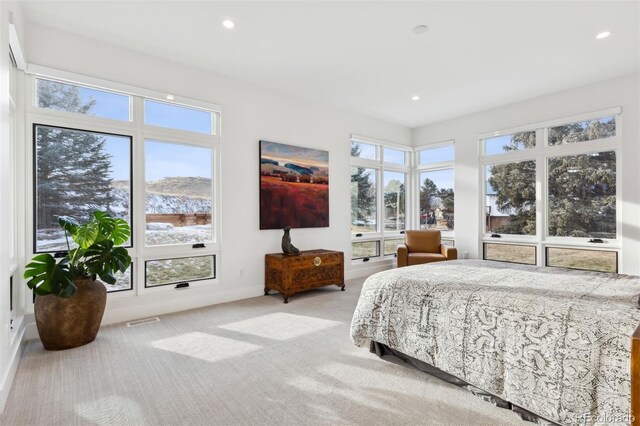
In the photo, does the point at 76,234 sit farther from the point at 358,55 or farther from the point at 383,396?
the point at 358,55

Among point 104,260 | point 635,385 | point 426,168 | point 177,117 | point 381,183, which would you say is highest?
point 177,117

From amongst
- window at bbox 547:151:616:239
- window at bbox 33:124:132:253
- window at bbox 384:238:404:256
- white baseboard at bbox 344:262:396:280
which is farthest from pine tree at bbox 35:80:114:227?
window at bbox 547:151:616:239

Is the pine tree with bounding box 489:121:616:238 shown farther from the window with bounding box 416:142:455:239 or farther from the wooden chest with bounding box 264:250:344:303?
the wooden chest with bounding box 264:250:344:303

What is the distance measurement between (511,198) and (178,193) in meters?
5.30

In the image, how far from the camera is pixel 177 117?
13.1 ft

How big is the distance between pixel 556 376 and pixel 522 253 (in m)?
4.23

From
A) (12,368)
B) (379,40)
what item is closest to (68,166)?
(12,368)

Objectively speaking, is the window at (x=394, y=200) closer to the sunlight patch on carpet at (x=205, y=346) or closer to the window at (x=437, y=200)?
the window at (x=437, y=200)

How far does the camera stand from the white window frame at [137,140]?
305 centimetres

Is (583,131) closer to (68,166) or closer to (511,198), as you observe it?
(511,198)

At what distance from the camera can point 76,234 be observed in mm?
2846

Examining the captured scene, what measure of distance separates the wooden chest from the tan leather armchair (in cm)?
125

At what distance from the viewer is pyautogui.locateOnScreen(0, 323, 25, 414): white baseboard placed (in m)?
1.95

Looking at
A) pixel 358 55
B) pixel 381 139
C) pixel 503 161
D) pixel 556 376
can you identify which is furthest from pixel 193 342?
pixel 503 161
